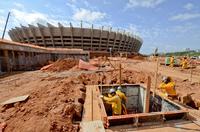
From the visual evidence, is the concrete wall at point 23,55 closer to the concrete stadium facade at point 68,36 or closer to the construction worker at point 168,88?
the concrete stadium facade at point 68,36

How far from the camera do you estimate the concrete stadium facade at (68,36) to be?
49219 mm

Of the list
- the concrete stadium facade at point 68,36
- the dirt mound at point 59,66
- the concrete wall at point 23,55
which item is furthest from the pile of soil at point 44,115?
the concrete stadium facade at point 68,36

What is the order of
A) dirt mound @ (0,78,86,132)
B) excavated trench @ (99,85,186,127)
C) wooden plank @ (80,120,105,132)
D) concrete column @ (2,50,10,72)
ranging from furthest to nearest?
concrete column @ (2,50,10,72), excavated trench @ (99,85,186,127), wooden plank @ (80,120,105,132), dirt mound @ (0,78,86,132)

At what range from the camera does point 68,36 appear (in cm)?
5038

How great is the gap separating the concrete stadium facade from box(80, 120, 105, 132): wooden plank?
149 ft

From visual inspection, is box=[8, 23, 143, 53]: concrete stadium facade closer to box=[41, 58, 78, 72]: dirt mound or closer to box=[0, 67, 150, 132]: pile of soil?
box=[41, 58, 78, 72]: dirt mound

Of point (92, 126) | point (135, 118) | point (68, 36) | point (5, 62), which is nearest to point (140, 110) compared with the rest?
point (135, 118)

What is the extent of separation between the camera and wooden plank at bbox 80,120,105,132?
4.93 meters

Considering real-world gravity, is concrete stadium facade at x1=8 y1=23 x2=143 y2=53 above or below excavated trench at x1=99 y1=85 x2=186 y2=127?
above

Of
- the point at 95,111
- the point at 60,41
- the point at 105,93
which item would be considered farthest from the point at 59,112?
the point at 60,41

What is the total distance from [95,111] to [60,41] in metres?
47.0

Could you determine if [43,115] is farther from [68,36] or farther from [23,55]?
[68,36]

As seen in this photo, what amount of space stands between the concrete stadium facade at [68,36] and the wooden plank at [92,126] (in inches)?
1786

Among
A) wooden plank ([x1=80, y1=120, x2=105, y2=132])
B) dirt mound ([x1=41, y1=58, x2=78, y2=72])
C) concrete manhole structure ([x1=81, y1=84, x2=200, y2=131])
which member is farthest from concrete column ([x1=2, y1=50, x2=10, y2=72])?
wooden plank ([x1=80, y1=120, x2=105, y2=132])
